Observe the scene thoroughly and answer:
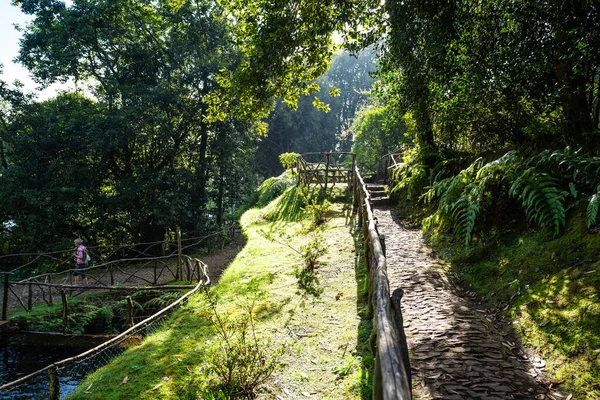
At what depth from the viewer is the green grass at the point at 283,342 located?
4.35 meters

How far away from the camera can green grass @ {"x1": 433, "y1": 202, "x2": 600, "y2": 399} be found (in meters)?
3.22

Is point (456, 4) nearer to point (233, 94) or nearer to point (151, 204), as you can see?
point (233, 94)

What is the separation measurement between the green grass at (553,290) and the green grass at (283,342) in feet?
6.01

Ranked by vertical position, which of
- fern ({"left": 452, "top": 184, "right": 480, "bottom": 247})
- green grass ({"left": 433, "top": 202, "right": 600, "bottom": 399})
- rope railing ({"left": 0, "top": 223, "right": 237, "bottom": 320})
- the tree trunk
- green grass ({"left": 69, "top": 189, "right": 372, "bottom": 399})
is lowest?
rope railing ({"left": 0, "top": 223, "right": 237, "bottom": 320})

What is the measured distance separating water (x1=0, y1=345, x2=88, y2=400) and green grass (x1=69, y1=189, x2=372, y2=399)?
4395mm

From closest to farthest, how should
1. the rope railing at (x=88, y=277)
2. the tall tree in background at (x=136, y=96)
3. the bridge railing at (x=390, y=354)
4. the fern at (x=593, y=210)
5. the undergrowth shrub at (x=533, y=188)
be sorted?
the bridge railing at (x=390, y=354), the fern at (x=593, y=210), the undergrowth shrub at (x=533, y=188), the rope railing at (x=88, y=277), the tall tree in background at (x=136, y=96)

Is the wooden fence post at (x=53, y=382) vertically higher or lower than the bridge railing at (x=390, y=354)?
lower

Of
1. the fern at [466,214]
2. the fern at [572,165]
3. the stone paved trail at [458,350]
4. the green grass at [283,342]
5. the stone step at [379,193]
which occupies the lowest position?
the green grass at [283,342]

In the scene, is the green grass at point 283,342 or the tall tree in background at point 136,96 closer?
the green grass at point 283,342

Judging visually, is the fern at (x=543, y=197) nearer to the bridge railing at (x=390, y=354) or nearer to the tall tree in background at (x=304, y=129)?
the bridge railing at (x=390, y=354)

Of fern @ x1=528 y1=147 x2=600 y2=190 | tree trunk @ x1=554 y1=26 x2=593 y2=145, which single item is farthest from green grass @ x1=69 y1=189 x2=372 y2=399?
tree trunk @ x1=554 y1=26 x2=593 y2=145

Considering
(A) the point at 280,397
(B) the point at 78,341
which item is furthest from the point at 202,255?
(A) the point at 280,397

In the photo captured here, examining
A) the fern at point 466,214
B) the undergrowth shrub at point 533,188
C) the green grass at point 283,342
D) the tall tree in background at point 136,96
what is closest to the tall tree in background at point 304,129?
the tall tree in background at point 136,96

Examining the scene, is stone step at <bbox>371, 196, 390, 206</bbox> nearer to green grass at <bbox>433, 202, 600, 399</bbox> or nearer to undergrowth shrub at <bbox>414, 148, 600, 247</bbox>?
undergrowth shrub at <bbox>414, 148, 600, 247</bbox>
